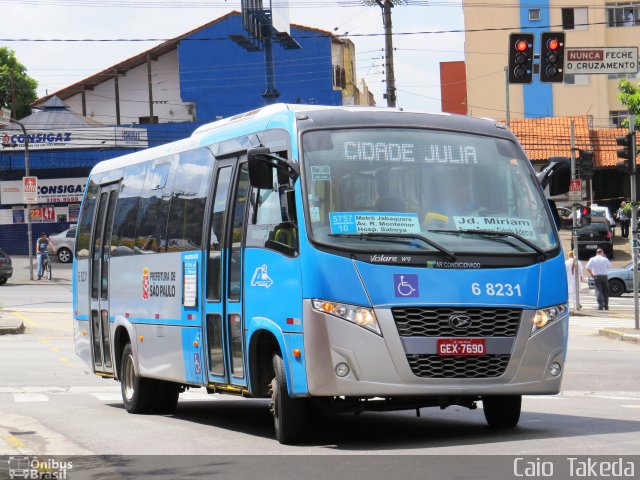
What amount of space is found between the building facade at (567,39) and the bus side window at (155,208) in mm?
63459

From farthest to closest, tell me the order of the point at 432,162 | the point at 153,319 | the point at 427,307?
the point at 153,319 < the point at 432,162 < the point at 427,307

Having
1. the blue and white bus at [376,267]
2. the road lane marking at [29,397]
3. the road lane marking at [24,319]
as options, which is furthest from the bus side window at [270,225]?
the road lane marking at [24,319]

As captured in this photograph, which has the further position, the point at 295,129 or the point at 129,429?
the point at 129,429

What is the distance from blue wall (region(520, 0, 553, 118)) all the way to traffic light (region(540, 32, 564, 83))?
5138cm

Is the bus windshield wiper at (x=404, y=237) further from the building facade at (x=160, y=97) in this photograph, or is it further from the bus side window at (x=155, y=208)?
the building facade at (x=160, y=97)

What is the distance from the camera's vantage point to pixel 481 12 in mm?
78000

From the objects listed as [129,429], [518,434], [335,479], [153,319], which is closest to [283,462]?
[335,479]

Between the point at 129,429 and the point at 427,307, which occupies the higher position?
the point at 427,307

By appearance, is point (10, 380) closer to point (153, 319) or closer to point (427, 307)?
point (153, 319)

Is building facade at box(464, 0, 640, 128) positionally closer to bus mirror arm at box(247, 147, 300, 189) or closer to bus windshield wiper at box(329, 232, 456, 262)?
bus mirror arm at box(247, 147, 300, 189)

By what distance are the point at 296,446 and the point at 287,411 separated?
30 cm

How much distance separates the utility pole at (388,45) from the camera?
1608 inches

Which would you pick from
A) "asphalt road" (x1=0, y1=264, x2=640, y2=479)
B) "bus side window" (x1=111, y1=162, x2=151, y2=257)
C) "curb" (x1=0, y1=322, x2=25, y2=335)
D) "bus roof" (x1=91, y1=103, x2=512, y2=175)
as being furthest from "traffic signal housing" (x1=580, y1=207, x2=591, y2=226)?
"bus roof" (x1=91, y1=103, x2=512, y2=175)

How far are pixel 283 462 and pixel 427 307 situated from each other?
68.0 inches
